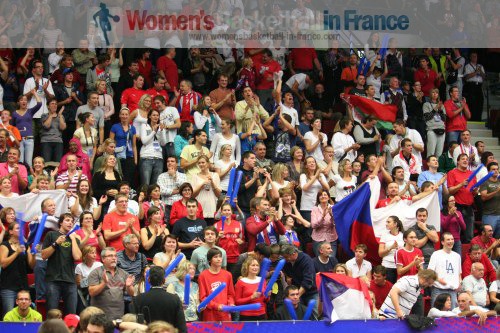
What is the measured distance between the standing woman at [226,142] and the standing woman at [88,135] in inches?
72.7

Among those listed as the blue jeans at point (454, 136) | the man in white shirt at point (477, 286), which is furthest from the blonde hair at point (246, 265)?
the blue jeans at point (454, 136)

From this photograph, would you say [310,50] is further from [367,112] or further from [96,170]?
[96,170]

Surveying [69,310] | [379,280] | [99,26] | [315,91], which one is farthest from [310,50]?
[69,310]

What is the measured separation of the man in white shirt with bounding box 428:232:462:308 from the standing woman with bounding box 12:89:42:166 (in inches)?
258

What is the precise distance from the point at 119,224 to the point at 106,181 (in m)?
1.49

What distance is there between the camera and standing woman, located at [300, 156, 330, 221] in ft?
57.9

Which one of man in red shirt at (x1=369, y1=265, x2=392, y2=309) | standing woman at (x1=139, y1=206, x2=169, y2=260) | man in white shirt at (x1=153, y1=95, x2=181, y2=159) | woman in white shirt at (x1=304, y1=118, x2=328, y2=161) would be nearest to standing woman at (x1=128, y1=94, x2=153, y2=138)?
man in white shirt at (x1=153, y1=95, x2=181, y2=159)

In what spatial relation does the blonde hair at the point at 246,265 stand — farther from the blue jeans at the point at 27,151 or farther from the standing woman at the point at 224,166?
the blue jeans at the point at 27,151

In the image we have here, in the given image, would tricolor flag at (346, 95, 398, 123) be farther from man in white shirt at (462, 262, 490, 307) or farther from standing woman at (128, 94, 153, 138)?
man in white shirt at (462, 262, 490, 307)

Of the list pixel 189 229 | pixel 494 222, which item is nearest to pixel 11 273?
pixel 189 229

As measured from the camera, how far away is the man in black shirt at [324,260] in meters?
15.8

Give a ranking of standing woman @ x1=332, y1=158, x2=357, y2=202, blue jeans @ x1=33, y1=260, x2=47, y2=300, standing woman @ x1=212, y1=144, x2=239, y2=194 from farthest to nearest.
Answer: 1. standing woman @ x1=332, y1=158, x2=357, y2=202
2. standing woman @ x1=212, y1=144, x2=239, y2=194
3. blue jeans @ x1=33, y1=260, x2=47, y2=300

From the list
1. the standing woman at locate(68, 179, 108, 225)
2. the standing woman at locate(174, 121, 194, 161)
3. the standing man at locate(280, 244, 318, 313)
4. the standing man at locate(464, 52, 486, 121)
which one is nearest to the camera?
the standing man at locate(280, 244, 318, 313)

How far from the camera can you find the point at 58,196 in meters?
16.4
